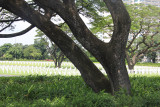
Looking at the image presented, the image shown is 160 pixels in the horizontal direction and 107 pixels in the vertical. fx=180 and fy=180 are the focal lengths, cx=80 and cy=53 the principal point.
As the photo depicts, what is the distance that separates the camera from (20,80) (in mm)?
8492

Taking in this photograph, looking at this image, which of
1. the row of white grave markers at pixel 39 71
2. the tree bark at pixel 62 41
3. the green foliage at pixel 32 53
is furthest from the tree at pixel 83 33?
the green foliage at pixel 32 53

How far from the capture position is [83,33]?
17.1ft

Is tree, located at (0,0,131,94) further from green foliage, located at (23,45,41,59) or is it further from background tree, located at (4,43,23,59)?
background tree, located at (4,43,23,59)

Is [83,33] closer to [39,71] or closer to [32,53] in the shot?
[39,71]

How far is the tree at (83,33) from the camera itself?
5.09 meters

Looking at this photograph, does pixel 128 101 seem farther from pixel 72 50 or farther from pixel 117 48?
pixel 72 50

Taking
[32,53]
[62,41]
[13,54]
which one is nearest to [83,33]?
[62,41]

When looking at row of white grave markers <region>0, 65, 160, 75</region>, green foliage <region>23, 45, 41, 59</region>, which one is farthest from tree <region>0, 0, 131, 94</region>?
green foliage <region>23, 45, 41, 59</region>

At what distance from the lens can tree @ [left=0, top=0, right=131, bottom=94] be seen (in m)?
5.09

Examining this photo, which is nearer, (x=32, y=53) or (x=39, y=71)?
(x=39, y=71)

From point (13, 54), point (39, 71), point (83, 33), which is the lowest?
point (13, 54)

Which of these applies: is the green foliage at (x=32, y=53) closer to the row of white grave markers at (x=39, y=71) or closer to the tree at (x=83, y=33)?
the row of white grave markers at (x=39, y=71)

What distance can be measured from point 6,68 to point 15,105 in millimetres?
15801

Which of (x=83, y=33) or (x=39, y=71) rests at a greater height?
(x=83, y=33)
